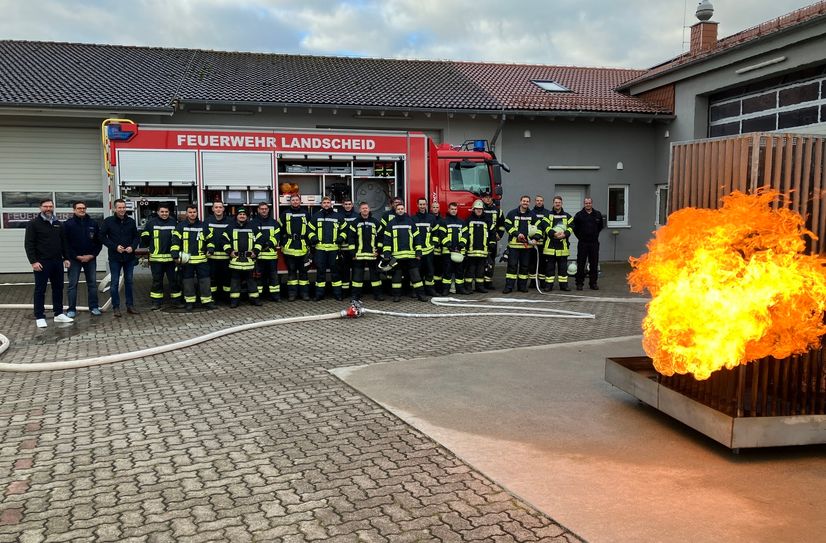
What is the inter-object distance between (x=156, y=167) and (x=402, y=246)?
183 inches

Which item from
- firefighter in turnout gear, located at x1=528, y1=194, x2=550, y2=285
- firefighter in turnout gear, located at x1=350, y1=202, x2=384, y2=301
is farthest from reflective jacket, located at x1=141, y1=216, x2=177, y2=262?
firefighter in turnout gear, located at x1=528, y1=194, x2=550, y2=285

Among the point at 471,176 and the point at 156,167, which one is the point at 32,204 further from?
the point at 471,176

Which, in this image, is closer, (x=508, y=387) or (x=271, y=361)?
(x=508, y=387)

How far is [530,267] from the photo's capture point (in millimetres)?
12844

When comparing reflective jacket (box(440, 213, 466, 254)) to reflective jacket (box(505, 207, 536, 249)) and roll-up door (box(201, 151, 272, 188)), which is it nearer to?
reflective jacket (box(505, 207, 536, 249))

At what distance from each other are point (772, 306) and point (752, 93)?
577 inches

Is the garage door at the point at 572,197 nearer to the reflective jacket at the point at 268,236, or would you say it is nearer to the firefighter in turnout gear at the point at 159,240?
the reflective jacket at the point at 268,236

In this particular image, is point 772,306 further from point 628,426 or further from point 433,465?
point 433,465

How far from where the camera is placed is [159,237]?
1052 centimetres

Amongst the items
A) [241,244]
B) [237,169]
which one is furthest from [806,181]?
[237,169]

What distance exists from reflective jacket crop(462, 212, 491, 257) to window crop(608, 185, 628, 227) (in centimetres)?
939

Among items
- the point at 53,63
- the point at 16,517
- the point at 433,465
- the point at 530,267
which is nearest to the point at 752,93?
the point at 530,267

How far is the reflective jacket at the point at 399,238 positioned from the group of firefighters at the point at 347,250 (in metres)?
0.02

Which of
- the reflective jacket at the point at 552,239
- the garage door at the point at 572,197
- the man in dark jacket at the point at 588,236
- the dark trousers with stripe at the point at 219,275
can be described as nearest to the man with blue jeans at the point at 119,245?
the dark trousers with stripe at the point at 219,275
